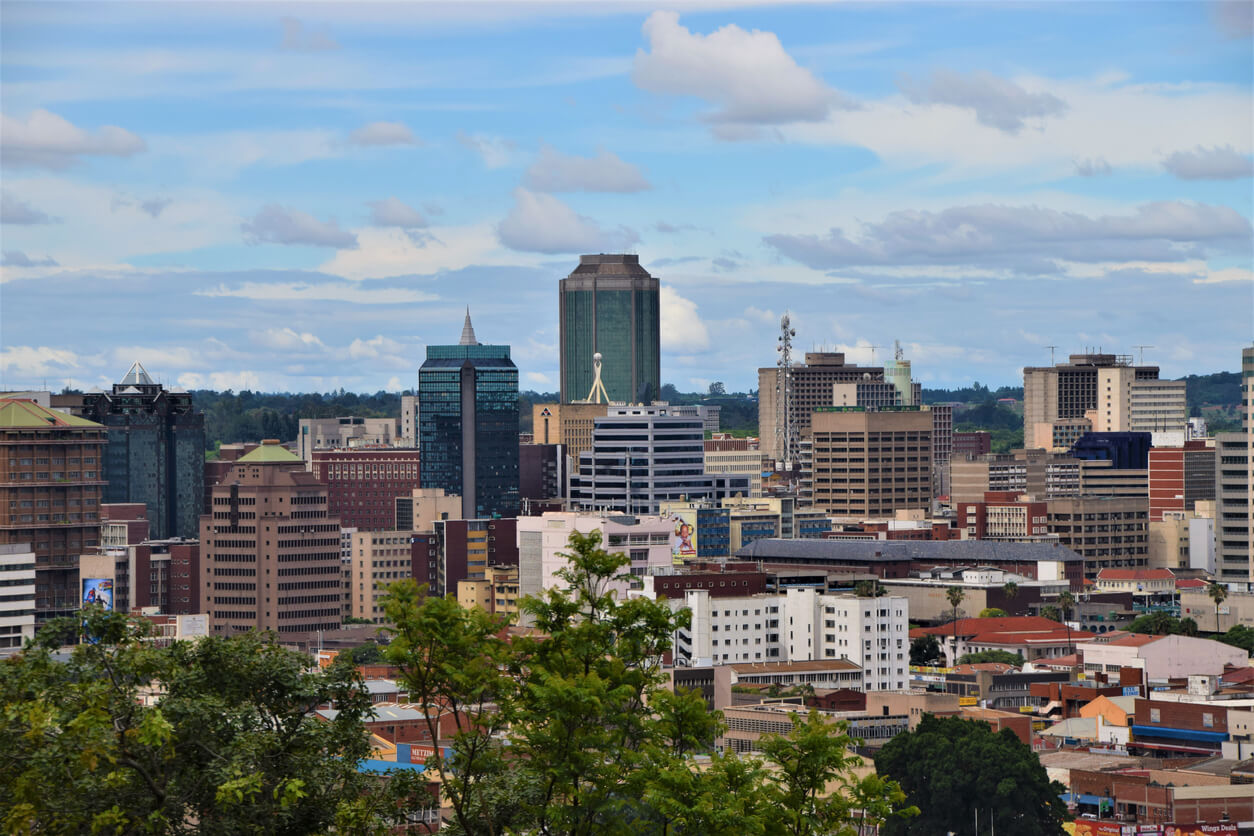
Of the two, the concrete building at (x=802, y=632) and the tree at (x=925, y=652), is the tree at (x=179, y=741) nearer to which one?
the concrete building at (x=802, y=632)

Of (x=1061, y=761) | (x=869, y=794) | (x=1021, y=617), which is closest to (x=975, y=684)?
(x=1061, y=761)

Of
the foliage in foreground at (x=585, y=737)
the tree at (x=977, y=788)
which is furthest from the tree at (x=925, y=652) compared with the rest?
the foliage in foreground at (x=585, y=737)

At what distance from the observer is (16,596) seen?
7416 inches

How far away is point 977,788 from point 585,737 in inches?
2772

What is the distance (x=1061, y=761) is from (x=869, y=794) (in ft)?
262

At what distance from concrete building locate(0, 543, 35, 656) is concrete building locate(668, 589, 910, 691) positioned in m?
60.5

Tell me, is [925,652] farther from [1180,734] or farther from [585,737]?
[585,737]

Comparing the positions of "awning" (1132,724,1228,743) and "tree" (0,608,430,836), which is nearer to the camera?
"tree" (0,608,430,836)

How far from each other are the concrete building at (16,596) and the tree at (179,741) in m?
153

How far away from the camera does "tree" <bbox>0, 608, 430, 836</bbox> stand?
3525 centimetres

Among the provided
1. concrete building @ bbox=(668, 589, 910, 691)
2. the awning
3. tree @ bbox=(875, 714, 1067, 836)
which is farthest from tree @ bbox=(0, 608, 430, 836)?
concrete building @ bbox=(668, 589, 910, 691)

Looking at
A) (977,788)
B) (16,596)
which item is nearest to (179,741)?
(977,788)

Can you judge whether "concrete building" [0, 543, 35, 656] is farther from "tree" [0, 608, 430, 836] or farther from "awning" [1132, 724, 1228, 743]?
"tree" [0, 608, 430, 836]

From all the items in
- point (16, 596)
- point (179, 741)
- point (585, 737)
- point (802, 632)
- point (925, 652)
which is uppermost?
point (179, 741)
